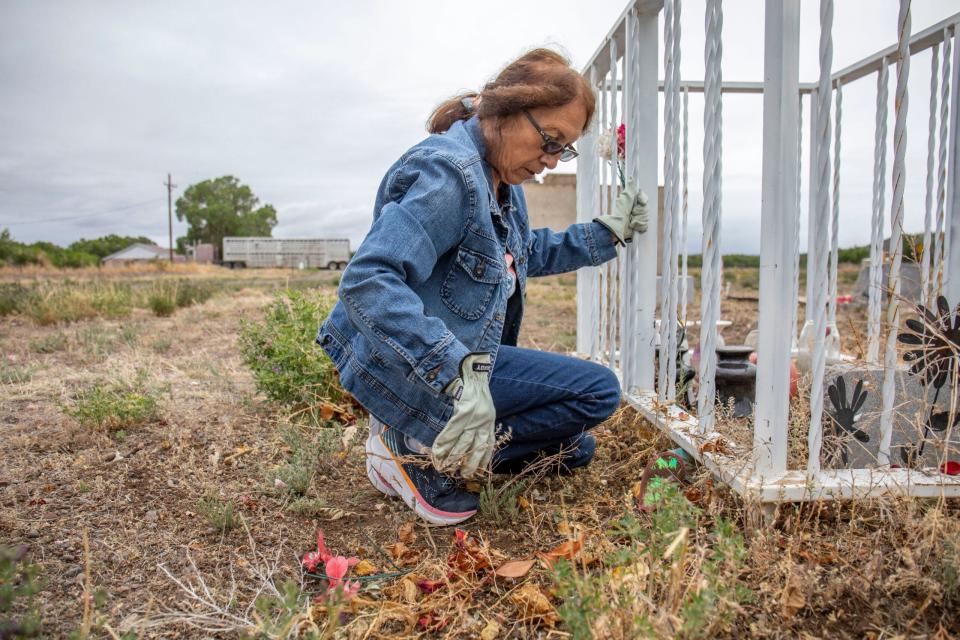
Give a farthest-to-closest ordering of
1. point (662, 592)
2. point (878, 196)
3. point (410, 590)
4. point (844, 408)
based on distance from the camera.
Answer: point (878, 196) < point (844, 408) < point (410, 590) < point (662, 592)

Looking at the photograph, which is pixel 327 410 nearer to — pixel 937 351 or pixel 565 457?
pixel 565 457

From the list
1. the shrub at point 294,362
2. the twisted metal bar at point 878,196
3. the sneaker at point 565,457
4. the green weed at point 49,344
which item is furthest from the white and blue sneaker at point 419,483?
the green weed at point 49,344

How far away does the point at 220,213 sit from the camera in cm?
7388

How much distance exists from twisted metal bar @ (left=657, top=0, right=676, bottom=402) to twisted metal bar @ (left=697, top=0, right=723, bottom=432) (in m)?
0.25

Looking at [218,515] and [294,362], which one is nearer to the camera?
[218,515]

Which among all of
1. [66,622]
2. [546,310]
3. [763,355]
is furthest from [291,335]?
[546,310]

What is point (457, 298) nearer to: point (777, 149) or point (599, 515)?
point (599, 515)

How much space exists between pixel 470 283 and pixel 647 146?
1087 mm

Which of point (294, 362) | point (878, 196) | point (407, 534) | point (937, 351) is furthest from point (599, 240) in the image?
point (878, 196)

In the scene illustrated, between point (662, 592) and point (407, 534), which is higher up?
point (662, 592)

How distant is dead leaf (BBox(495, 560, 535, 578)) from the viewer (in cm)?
A: 160

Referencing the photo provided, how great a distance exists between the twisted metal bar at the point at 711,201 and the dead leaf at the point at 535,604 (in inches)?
32.8

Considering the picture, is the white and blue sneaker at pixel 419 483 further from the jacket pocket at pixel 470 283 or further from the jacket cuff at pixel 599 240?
the jacket cuff at pixel 599 240

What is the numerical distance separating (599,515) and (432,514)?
0.52 metres
